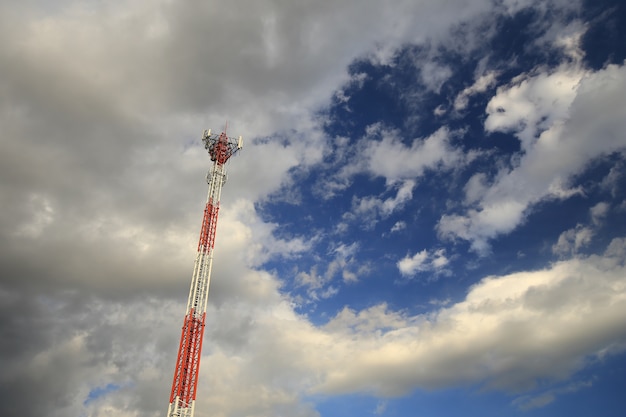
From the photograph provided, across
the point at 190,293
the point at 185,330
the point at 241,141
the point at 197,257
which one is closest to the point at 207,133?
the point at 241,141

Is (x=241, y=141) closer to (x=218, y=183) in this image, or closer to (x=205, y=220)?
(x=218, y=183)

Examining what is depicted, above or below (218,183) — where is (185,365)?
below

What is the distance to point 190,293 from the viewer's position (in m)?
109

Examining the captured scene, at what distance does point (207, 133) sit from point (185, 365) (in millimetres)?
63643

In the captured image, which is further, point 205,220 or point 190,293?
point 205,220

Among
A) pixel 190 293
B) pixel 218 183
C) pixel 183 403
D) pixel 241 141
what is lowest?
pixel 183 403

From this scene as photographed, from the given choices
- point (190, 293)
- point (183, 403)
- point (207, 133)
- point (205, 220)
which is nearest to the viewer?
point (183, 403)

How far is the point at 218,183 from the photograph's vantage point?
124m

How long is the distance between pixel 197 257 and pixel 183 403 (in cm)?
3464

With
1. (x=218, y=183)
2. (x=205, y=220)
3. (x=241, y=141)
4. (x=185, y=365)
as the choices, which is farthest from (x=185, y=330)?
(x=241, y=141)

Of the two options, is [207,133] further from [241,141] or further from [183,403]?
[183,403]

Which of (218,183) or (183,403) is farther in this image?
(218,183)

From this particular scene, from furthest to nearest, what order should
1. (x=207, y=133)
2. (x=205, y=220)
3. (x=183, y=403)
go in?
(x=207, y=133)
(x=205, y=220)
(x=183, y=403)

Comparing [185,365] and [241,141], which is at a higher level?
[241,141]
